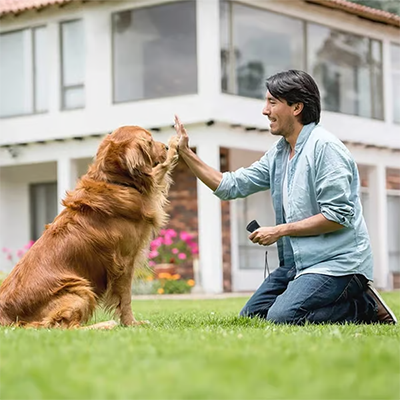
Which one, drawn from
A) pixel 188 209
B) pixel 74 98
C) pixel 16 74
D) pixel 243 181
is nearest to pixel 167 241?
pixel 188 209

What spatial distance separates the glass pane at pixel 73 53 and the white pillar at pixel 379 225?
23.6ft

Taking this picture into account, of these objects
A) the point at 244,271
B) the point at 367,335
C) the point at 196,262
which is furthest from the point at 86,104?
the point at 367,335

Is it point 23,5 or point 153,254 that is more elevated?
point 23,5

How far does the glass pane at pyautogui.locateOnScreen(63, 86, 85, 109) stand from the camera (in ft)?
57.9

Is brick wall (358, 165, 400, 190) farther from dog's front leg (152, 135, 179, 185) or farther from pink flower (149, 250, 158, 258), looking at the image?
dog's front leg (152, 135, 179, 185)

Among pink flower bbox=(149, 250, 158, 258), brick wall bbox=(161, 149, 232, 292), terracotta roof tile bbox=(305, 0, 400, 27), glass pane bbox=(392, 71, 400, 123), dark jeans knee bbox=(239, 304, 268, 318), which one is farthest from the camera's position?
glass pane bbox=(392, 71, 400, 123)

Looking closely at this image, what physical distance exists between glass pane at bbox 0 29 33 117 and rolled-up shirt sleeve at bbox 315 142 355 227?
13.1 metres

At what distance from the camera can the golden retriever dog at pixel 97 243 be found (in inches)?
213

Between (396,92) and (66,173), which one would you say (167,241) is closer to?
(66,173)

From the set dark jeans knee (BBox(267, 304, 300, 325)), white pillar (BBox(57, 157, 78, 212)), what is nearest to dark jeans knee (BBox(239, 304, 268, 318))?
dark jeans knee (BBox(267, 304, 300, 325))

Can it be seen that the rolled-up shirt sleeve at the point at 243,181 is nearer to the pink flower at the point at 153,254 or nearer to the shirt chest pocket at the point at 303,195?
the shirt chest pocket at the point at 303,195

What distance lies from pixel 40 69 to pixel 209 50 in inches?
178

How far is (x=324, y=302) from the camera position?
6.13 metres

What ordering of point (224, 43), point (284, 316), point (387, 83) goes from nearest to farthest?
point (284, 316) → point (224, 43) → point (387, 83)
